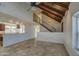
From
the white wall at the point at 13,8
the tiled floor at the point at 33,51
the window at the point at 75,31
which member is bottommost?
the tiled floor at the point at 33,51

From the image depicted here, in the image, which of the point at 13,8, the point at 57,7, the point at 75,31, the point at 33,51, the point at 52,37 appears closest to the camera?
the point at 75,31

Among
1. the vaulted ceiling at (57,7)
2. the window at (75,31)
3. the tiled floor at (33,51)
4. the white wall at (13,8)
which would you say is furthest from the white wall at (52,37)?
the window at (75,31)

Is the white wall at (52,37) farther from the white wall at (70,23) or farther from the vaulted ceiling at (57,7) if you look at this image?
the white wall at (70,23)

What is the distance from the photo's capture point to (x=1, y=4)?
6770mm

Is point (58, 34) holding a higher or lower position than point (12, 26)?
lower

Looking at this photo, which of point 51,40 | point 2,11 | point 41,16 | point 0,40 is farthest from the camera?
point 41,16

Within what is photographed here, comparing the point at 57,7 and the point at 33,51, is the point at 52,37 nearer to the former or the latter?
the point at 57,7

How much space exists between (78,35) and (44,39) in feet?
27.7

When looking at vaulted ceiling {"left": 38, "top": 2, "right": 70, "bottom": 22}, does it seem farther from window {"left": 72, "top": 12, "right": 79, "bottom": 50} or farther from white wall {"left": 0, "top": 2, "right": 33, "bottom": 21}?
white wall {"left": 0, "top": 2, "right": 33, "bottom": 21}

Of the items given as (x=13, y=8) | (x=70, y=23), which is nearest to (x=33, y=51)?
(x=70, y=23)

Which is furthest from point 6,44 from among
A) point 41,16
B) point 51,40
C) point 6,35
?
point 41,16

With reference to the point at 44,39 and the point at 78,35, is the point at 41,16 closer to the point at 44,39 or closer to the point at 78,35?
the point at 44,39

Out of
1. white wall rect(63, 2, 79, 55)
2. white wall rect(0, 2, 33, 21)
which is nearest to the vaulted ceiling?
white wall rect(63, 2, 79, 55)

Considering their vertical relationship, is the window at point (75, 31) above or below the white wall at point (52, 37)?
above
